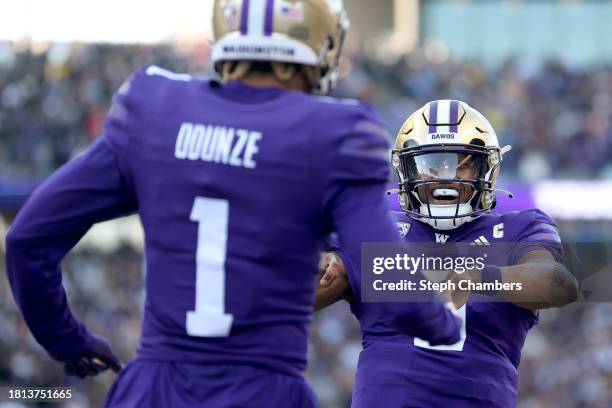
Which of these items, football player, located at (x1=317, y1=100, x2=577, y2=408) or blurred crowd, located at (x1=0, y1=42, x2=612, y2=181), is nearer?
football player, located at (x1=317, y1=100, x2=577, y2=408)

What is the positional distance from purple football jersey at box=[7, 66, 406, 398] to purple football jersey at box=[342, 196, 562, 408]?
1.45m

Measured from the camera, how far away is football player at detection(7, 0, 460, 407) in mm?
3012

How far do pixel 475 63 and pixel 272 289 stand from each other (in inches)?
717

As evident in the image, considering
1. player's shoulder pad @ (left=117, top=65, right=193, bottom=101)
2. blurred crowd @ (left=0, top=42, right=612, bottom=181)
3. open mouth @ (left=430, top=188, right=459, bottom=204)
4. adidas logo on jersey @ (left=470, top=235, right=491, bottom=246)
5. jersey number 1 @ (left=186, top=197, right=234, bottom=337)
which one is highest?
blurred crowd @ (left=0, top=42, right=612, bottom=181)

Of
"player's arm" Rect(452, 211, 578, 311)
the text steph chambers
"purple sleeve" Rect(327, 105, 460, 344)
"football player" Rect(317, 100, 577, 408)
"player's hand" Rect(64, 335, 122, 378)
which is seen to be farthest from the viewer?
"football player" Rect(317, 100, 577, 408)

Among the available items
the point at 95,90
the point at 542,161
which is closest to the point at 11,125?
the point at 95,90

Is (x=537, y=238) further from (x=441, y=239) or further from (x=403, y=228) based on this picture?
(x=403, y=228)

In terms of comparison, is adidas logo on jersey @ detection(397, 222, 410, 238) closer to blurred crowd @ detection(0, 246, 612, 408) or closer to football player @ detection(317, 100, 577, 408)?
football player @ detection(317, 100, 577, 408)

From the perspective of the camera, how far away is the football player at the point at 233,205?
3.01 metres

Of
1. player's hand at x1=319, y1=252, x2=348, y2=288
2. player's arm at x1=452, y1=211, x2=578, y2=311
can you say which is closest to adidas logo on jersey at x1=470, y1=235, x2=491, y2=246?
player's arm at x1=452, y1=211, x2=578, y2=311

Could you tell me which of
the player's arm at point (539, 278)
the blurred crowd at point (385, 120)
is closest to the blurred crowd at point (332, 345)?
the blurred crowd at point (385, 120)

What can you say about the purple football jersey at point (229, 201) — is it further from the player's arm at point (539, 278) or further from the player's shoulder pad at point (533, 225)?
the player's shoulder pad at point (533, 225)

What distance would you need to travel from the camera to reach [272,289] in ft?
9.98

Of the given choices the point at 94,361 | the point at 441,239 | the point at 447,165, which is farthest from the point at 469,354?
the point at 94,361
